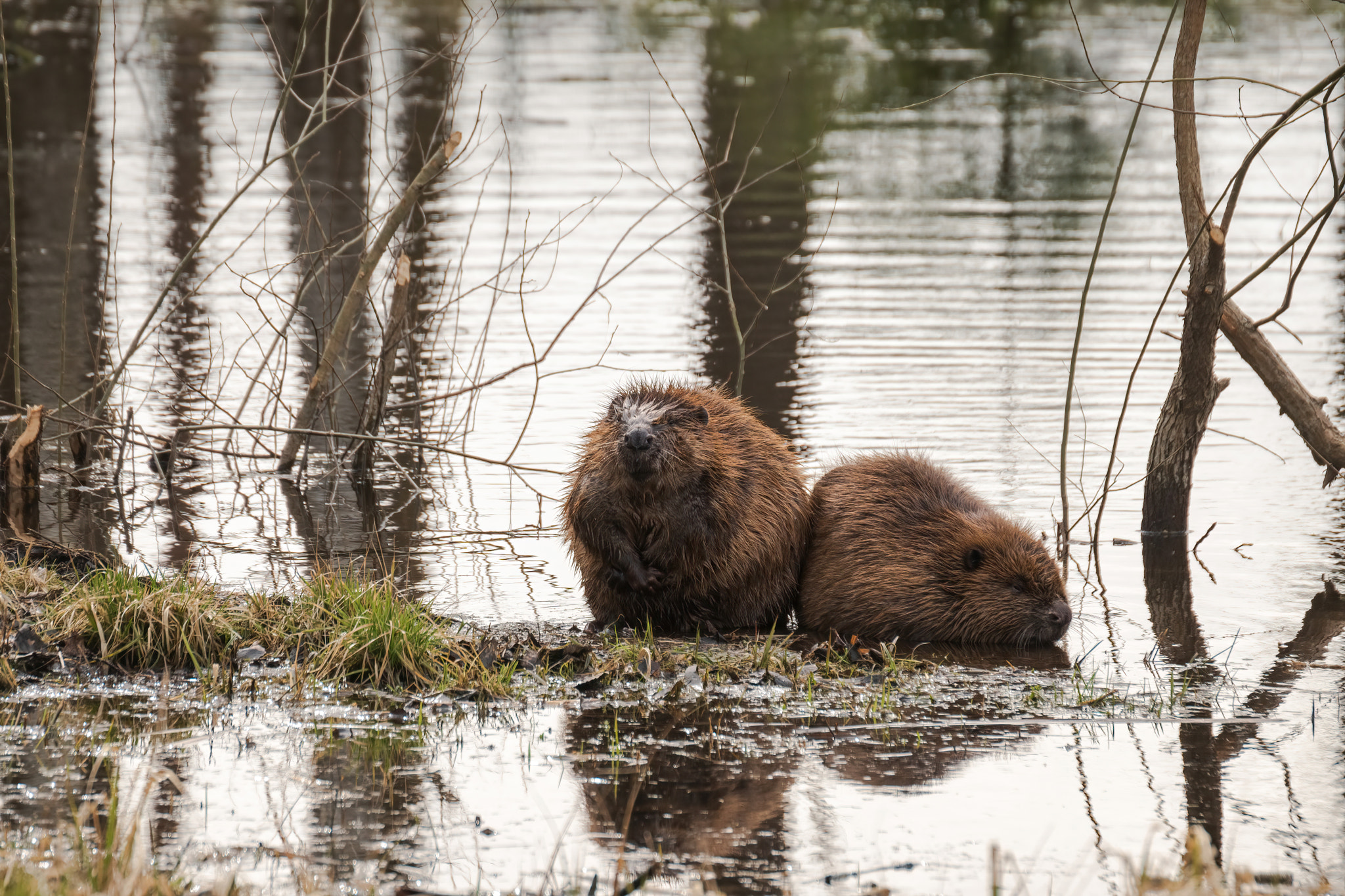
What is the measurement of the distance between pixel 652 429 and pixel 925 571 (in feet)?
3.88

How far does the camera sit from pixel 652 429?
5.52 meters

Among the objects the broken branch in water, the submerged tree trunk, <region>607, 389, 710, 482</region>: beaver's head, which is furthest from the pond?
<region>607, 389, 710, 482</region>: beaver's head

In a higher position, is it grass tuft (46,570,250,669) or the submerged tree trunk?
the submerged tree trunk

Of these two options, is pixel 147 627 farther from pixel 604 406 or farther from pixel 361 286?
pixel 361 286

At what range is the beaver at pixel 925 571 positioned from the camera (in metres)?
5.64

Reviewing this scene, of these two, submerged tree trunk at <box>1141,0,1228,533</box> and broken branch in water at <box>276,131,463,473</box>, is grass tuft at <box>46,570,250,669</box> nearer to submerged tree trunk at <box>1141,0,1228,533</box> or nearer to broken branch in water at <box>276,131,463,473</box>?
broken branch in water at <box>276,131,463,473</box>

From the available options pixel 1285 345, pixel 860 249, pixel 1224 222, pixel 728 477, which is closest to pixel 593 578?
pixel 728 477

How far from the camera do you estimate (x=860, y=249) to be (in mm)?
14445

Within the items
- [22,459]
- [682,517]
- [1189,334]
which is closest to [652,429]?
[682,517]

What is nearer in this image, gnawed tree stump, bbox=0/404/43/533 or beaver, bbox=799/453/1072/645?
beaver, bbox=799/453/1072/645

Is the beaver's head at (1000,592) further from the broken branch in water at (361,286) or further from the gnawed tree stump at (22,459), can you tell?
the gnawed tree stump at (22,459)

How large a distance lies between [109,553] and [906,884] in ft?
14.3

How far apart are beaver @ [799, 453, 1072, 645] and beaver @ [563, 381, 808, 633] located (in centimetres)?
18

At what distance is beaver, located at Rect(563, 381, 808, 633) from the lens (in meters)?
5.62
